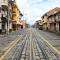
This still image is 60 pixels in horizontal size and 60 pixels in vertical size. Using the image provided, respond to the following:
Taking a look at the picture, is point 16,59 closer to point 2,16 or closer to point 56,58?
point 56,58

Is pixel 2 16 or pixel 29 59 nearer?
pixel 29 59

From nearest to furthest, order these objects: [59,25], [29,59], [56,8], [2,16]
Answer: [29,59] → [2,16] → [59,25] → [56,8]

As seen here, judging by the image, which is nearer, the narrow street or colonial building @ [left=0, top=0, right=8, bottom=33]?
the narrow street

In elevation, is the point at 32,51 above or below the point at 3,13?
below

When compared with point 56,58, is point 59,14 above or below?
above

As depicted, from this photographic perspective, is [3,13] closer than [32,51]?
No

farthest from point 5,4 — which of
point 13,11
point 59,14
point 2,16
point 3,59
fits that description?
point 3,59

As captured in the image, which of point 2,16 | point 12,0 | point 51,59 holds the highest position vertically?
point 12,0

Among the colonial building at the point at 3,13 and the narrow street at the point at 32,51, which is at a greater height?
the colonial building at the point at 3,13

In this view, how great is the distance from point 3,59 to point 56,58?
3.38 meters

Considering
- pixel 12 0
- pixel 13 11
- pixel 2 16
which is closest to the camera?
pixel 2 16

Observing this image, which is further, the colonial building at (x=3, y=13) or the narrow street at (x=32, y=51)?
the colonial building at (x=3, y=13)

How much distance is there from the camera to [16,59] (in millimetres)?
13789

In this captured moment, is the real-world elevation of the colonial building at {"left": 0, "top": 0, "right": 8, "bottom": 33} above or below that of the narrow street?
above
